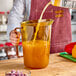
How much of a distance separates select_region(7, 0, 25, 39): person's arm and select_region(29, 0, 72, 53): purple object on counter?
93 millimetres

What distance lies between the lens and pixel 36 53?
607 mm

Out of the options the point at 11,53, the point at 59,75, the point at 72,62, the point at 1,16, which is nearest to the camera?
the point at 59,75

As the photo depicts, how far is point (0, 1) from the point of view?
2.20 metres

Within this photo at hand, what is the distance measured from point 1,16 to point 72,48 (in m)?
1.52

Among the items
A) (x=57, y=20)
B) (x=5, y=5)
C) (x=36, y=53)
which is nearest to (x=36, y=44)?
(x=36, y=53)

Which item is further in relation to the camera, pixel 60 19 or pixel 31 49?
pixel 60 19

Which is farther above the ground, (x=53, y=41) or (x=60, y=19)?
(x=60, y=19)

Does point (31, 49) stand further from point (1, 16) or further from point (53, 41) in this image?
point (1, 16)

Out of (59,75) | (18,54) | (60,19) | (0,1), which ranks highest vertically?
(0,1)

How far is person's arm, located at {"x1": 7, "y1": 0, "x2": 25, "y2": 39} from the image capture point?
3.55ft

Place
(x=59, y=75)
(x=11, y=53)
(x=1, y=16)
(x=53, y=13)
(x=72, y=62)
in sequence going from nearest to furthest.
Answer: (x=59, y=75), (x=72, y=62), (x=53, y=13), (x=11, y=53), (x=1, y=16)

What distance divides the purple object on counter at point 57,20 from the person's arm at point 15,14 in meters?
0.09

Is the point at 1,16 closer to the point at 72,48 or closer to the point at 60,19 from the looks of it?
the point at 60,19

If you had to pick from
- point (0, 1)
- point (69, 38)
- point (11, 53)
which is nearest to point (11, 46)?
point (11, 53)
